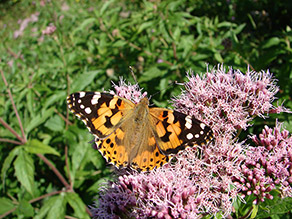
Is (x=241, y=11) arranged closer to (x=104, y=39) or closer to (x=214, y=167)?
(x=104, y=39)

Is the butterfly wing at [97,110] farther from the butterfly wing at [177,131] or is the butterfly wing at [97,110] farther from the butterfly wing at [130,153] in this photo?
the butterfly wing at [177,131]

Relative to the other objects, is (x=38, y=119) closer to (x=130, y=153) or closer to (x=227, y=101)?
(x=130, y=153)

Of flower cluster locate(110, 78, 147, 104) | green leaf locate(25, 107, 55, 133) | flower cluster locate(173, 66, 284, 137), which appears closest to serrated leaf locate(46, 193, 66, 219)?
green leaf locate(25, 107, 55, 133)

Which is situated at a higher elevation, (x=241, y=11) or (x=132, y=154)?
(x=132, y=154)

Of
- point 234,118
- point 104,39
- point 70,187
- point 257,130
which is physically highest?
point 104,39

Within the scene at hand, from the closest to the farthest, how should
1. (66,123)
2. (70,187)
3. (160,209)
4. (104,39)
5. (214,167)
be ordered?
(160,209)
(214,167)
(70,187)
(66,123)
(104,39)

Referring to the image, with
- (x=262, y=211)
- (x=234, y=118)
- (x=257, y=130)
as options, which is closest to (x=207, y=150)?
(x=234, y=118)

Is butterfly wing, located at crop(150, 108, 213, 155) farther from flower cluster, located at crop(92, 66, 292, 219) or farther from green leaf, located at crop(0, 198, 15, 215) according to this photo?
green leaf, located at crop(0, 198, 15, 215)

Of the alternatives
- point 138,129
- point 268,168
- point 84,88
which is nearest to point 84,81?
point 84,88
